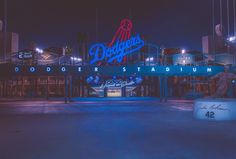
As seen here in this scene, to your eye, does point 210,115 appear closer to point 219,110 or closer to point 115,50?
point 219,110

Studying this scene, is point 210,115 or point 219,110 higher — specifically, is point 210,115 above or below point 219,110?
below

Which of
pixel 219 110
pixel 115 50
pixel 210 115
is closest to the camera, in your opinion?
pixel 219 110

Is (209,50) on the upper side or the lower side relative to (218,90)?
upper

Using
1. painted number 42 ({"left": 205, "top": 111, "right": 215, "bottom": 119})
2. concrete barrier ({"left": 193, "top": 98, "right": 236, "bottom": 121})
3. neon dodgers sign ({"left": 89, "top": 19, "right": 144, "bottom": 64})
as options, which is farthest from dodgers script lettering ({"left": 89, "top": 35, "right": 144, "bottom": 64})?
painted number 42 ({"left": 205, "top": 111, "right": 215, "bottom": 119})

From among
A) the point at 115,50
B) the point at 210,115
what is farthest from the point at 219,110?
the point at 115,50

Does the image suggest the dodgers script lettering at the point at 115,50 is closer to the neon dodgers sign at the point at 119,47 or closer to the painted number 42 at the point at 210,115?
the neon dodgers sign at the point at 119,47

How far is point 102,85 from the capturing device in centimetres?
5503

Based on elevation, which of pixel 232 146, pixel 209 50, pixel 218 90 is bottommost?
pixel 232 146

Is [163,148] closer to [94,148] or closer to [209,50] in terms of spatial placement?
[94,148]

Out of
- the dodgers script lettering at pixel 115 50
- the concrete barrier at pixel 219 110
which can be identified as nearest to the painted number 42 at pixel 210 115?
the concrete barrier at pixel 219 110

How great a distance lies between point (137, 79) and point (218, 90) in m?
34.3

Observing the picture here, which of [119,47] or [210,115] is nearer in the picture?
[210,115]

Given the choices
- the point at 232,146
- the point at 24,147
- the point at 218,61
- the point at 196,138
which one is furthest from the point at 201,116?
the point at 218,61

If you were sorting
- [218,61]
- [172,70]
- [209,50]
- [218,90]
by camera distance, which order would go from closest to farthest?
[218,90] < [172,70] < [218,61] < [209,50]
